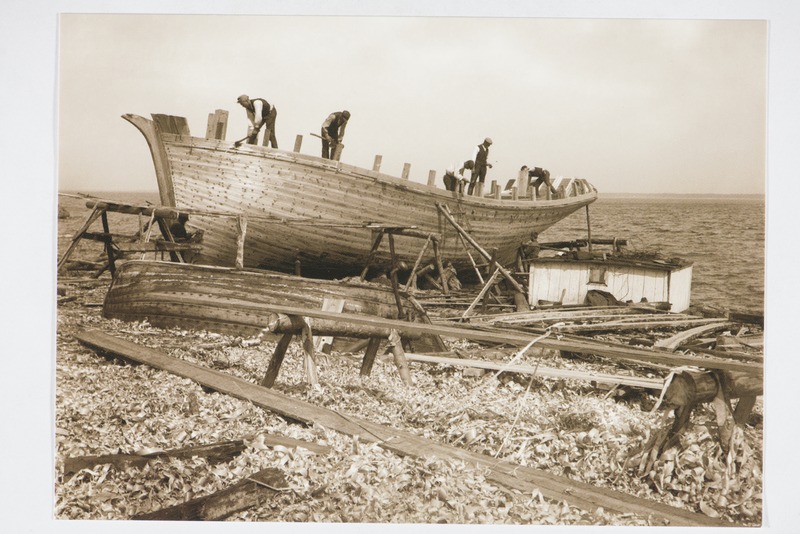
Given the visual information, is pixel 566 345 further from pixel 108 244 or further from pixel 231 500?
pixel 108 244

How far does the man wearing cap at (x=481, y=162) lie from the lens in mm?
3918

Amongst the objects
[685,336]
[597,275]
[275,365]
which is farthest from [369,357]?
[685,336]

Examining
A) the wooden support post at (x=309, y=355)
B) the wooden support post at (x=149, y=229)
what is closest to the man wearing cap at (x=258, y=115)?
→ the wooden support post at (x=149, y=229)

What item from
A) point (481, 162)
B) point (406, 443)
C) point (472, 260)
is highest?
point (481, 162)

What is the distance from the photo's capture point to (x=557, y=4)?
3.57 m

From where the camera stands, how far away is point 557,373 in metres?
3.53

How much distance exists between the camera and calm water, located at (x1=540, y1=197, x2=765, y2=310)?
3541 millimetres

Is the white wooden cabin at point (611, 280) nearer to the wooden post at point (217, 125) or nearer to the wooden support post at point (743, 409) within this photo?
the wooden support post at point (743, 409)

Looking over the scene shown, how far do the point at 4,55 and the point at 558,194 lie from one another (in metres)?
3.41

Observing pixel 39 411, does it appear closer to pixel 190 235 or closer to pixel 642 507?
pixel 190 235

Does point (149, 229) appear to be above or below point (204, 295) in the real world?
above

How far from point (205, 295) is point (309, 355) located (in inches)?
42.6

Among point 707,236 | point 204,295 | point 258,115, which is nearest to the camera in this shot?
point 707,236

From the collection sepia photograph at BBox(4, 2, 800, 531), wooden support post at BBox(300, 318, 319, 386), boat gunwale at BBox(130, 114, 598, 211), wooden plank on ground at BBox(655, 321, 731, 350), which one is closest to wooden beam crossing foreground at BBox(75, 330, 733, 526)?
sepia photograph at BBox(4, 2, 800, 531)
